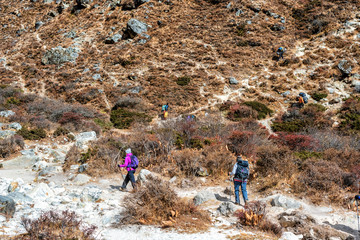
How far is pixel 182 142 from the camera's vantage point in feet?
38.0

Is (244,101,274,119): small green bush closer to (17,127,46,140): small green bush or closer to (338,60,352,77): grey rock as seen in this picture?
(338,60,352,77): grey rock

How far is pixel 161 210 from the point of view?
18.7 ft

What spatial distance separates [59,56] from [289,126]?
28885 millimetres

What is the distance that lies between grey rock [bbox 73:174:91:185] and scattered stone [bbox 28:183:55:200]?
1420 mm

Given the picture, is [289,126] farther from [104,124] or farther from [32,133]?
[32,133]

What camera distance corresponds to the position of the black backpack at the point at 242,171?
7.19m

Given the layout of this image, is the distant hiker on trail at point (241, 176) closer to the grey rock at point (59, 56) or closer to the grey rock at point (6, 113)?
the grey rock at point (6, 113)

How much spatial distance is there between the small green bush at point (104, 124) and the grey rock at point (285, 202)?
12789 mm

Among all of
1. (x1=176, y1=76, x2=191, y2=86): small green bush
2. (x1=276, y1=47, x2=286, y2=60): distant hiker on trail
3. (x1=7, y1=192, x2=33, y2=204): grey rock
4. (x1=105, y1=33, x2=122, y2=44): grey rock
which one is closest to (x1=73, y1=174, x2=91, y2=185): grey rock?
(x1=7, y1=192, x2=33, y2=204): grey rock

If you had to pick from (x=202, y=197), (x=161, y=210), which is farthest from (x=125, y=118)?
(x=161, y=210)

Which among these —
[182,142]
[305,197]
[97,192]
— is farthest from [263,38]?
[97,192]

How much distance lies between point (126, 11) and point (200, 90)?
20334mm

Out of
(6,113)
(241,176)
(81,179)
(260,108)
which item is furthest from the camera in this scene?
(260,108)

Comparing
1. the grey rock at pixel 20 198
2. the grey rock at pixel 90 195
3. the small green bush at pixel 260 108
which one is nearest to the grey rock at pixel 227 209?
the grey rock at pixel 90 195
